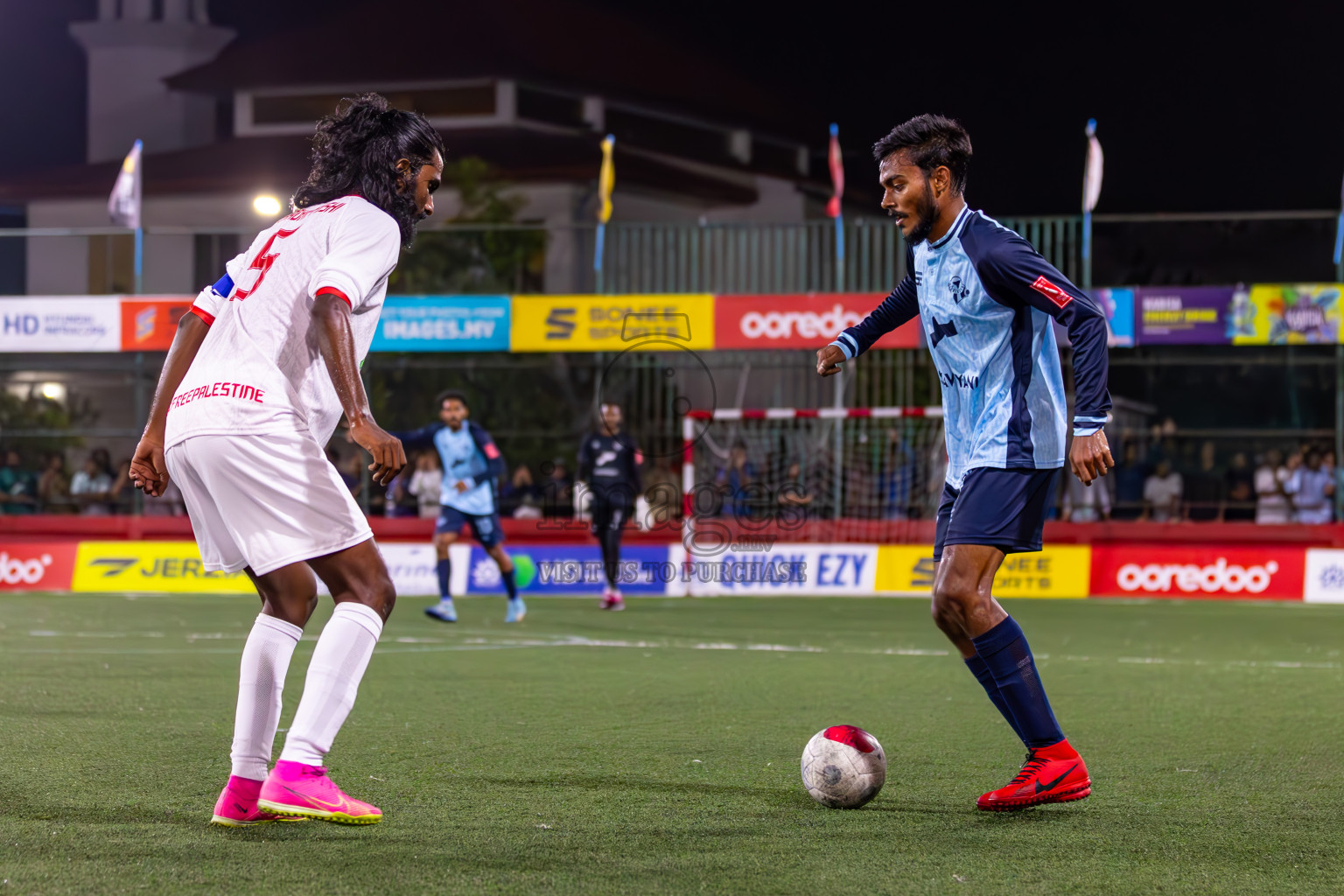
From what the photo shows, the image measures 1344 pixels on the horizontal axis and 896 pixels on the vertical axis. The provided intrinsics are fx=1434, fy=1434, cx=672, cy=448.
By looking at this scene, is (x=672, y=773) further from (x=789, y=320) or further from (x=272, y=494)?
(x=789, y=320)

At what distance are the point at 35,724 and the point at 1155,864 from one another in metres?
4.84

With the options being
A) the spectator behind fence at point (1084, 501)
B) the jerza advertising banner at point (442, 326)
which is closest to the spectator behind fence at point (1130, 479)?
the spectator behind fence at point (1084, 501)

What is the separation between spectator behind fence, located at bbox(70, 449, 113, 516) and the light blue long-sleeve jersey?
62.5ft

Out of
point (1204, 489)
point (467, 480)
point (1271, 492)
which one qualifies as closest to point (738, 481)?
point (467, 480)

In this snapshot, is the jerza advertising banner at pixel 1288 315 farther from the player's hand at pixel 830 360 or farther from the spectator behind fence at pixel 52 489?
the spectator behind fence at pixel 52 489

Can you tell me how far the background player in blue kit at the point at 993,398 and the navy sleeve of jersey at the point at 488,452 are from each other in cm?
888

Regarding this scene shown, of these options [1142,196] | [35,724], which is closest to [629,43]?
[1142,196]

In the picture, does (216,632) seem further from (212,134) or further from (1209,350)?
(212,134)

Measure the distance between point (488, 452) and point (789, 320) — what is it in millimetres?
7081

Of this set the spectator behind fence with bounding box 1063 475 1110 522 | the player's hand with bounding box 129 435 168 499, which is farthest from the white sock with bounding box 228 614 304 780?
the spectator behind fence with bounding box 1063 475 1110 522

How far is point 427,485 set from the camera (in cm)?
2038

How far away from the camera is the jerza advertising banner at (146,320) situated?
20.2 metres

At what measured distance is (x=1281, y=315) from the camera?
1867cm

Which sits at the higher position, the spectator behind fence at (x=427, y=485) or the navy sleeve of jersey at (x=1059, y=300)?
the navy sleeve of jersey at (x=1059, y=300)
